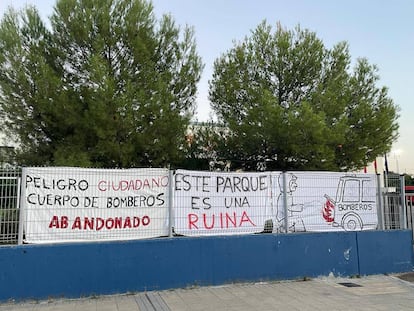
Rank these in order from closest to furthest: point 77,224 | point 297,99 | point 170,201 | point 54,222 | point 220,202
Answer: point 54,222
point 77,224
point 170,201
point 220,202
point 297,99

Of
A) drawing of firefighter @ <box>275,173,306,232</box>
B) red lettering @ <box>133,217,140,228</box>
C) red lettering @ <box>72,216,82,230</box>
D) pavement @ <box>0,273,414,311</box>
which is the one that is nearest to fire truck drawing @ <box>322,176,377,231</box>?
drawing of firefighter @ <box>275,173,306,232</box>

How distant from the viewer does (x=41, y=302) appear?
655 centimetres

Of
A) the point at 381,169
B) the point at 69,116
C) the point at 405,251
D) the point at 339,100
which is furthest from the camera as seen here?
the point at 381,169

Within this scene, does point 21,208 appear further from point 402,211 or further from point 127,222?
point 402,211

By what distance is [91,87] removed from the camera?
11578 millimetres

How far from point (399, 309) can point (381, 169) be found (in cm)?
2845

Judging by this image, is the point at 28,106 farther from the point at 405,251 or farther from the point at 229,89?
the point at 405,251

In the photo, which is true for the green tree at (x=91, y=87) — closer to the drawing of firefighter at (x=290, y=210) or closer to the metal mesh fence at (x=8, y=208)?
the metal mesh fence at (x=8, y=208)

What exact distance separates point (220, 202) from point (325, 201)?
2.20 m

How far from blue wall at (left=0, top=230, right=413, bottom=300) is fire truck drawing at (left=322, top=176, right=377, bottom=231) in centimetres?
25

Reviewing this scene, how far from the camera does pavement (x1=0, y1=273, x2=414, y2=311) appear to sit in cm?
630

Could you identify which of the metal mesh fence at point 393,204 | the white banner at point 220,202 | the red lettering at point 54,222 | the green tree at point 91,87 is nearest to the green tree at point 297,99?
the green tree at point 91,87

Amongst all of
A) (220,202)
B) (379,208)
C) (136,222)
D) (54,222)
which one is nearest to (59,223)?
(54,222)

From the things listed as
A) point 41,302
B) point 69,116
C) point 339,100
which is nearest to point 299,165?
point 339,100
